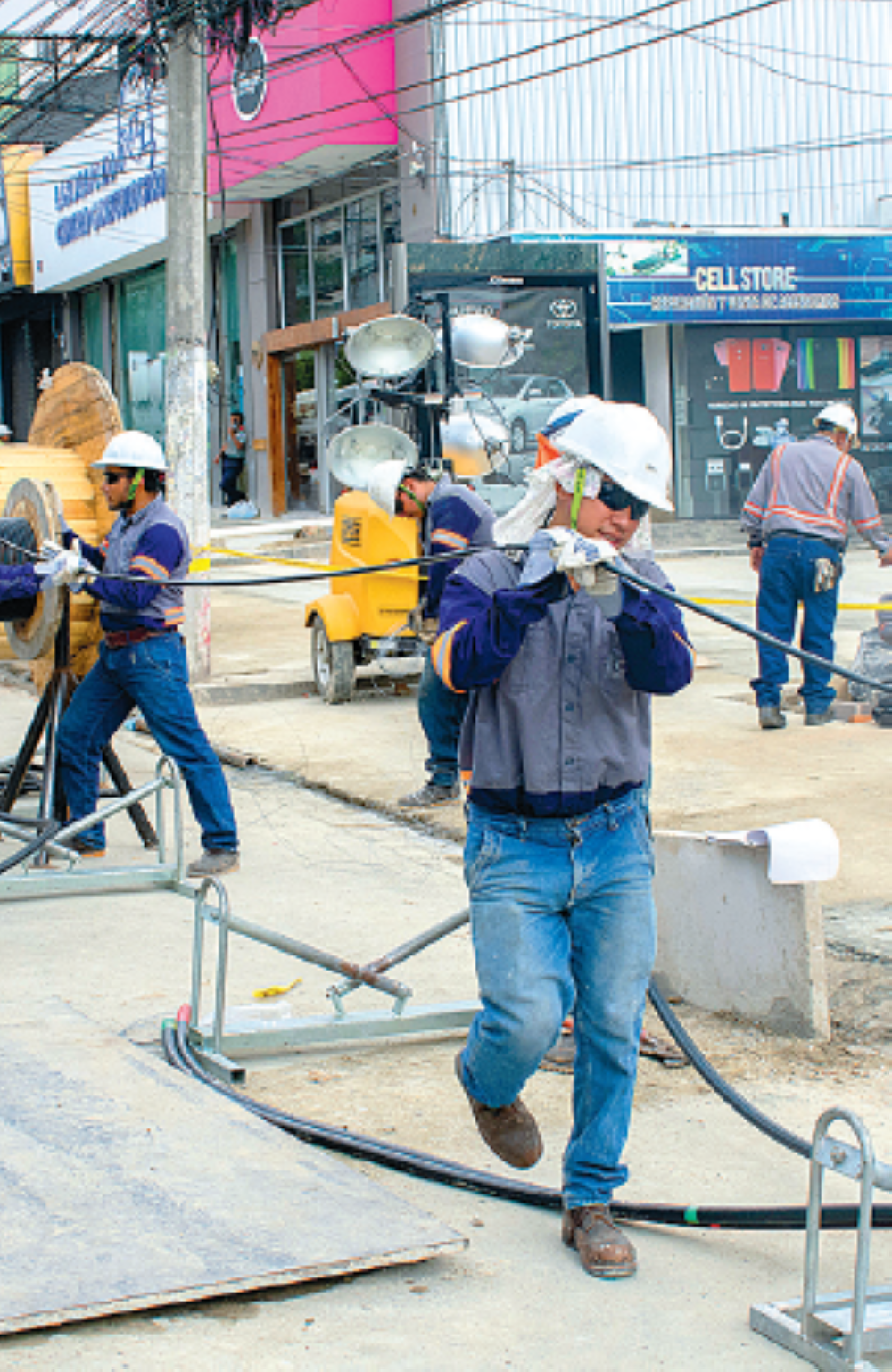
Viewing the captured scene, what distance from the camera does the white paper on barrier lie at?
4.67 metres

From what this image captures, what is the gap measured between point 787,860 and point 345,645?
705 cm

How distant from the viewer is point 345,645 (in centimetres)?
1149

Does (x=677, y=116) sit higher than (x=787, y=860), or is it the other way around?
(x=677, y=116)

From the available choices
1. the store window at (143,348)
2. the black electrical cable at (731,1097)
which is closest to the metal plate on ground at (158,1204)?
the black electrical cable at (731,1097)

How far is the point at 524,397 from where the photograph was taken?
51.4 feet

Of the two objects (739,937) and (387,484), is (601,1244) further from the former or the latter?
(387,484)

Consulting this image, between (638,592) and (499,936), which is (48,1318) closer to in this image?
(499,936)

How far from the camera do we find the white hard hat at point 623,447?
3264 mm

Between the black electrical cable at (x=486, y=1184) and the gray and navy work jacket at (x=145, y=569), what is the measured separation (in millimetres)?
2608

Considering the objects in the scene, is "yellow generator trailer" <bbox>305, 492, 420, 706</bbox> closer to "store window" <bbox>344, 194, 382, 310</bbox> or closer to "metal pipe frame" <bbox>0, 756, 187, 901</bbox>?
"metal pipe frame" <bbox>0, 756, 187, 901</bbox>

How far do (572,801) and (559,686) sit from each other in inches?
9.5

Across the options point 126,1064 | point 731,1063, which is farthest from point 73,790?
point 731,1063

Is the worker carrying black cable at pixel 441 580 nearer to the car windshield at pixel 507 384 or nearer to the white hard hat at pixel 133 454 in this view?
the white hard hat at pixel 133 454

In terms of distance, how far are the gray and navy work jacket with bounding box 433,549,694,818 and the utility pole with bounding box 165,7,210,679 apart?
8.93 meters
